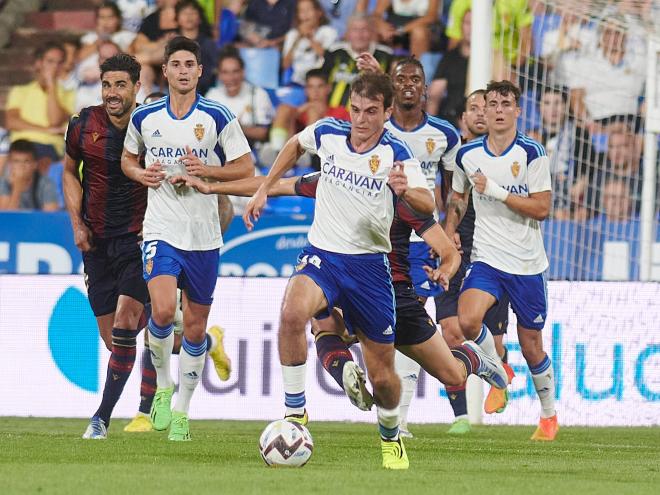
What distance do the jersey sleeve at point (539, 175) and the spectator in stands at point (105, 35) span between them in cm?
948

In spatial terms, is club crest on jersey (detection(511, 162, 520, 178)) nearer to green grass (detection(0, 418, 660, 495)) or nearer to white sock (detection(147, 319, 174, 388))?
green grass (detection(0, 418, 660, 495))

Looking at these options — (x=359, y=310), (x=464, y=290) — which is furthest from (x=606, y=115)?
(x=359, y=310)

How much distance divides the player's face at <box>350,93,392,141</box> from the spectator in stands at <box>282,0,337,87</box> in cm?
1028

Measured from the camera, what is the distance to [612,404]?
12.5 meters

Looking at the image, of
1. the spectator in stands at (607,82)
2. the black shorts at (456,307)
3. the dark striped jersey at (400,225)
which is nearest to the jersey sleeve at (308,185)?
the dark striped jersey at (400,225)

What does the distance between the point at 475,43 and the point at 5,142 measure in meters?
7.57

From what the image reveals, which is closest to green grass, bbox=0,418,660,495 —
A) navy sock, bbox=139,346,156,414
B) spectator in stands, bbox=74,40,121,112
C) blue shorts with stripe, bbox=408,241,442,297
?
navy sock, bbox=139,346,156,414

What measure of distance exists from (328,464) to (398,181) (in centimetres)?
171

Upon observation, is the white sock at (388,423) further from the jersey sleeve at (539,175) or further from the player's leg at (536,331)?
the jersey sleeve at (539,175)

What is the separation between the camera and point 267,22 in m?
18.5

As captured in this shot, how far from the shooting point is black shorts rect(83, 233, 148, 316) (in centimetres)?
963

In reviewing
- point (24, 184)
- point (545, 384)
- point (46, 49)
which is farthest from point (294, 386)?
point (46, 49)

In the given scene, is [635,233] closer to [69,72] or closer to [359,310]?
[359,310]

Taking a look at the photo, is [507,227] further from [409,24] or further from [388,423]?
[409,24]
